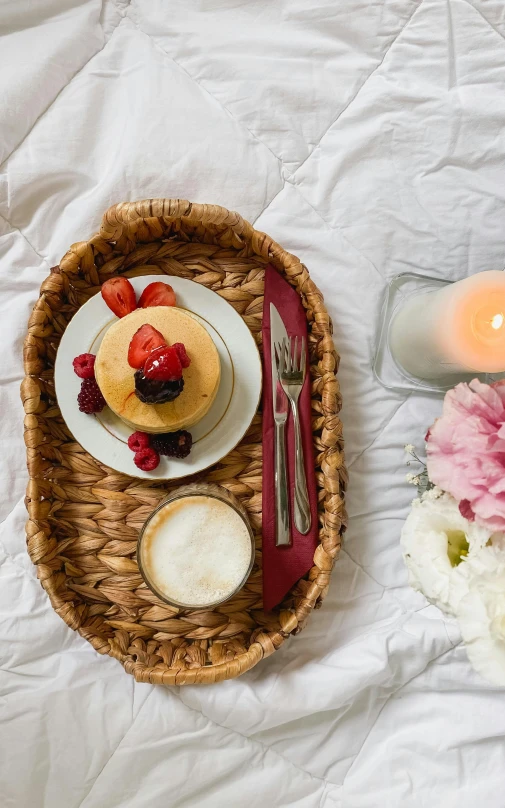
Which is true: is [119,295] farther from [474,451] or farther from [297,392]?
[474,451]

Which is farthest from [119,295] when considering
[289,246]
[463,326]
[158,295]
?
[463,326]

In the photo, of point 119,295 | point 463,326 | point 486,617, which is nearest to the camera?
point 486,617

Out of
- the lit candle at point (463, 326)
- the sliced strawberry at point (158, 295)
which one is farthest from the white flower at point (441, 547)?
the sliced strawberry at point (158, 295)

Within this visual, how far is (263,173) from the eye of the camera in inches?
38.2

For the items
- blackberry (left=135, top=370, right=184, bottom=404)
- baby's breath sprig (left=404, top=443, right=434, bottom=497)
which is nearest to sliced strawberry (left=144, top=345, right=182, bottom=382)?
blackberry (left=135, top=370, right=184, bottom=404)

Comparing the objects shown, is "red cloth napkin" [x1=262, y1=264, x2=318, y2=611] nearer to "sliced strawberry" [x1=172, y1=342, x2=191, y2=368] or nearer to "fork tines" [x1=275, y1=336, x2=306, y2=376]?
"fork tines" [x1=275, y1=336, x2=306, y2=376]

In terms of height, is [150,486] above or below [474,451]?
below

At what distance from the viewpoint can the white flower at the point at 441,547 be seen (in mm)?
615

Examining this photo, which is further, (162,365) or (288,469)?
(288,469)

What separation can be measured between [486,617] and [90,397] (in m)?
0.55

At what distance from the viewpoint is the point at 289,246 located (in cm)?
98

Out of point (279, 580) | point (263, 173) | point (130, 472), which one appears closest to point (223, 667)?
point (279, 580)

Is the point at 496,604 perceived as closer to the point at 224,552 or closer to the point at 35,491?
the point at 224,552

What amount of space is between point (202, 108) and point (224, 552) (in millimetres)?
646
